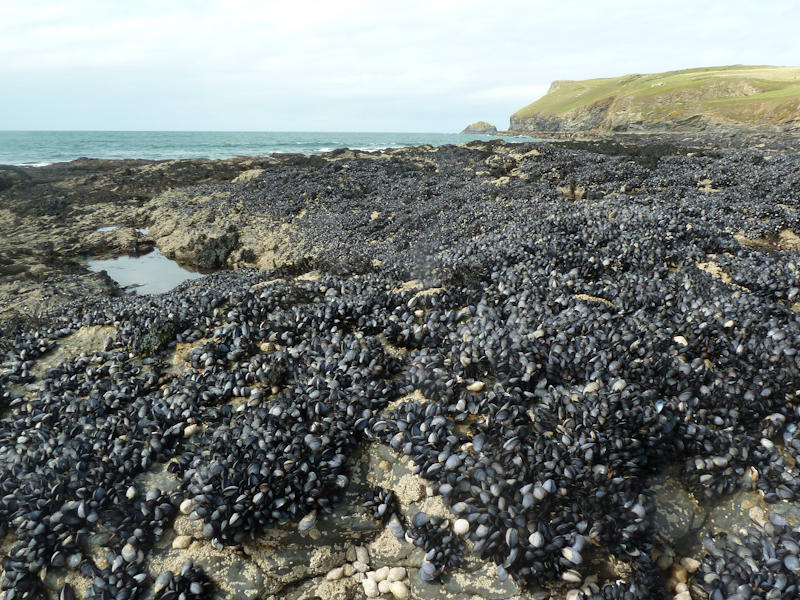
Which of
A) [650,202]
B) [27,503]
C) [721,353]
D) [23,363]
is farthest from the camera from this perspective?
[650,202]

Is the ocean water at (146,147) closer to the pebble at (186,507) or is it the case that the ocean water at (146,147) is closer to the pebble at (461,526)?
the pebble at (186,507)

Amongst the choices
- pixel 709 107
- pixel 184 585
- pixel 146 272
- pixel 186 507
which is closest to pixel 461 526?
pixel 184 585

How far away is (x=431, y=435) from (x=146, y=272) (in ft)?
49.7

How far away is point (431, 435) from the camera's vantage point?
3545 millimetres

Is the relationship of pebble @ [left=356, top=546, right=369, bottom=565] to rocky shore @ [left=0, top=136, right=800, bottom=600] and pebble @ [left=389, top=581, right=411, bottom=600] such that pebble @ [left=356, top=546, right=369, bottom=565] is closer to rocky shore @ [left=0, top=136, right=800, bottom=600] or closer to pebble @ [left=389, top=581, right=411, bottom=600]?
rocky shore @ [left=0, top=136, right=800, bottom=600]

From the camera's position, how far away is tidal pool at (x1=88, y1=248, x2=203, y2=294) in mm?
13531

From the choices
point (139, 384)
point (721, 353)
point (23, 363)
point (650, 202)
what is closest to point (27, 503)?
point (139, 384)

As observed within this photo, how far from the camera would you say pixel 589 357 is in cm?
413

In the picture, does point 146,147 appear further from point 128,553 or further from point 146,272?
point 128,553

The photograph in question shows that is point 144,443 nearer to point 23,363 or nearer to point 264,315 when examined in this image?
point 264,315

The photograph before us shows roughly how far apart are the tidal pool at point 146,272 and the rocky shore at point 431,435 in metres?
7.13

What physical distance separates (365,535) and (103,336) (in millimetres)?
5002

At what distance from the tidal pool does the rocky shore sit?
7126 mm

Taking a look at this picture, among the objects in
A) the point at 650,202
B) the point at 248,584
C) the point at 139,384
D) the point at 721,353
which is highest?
the point at 650,202
